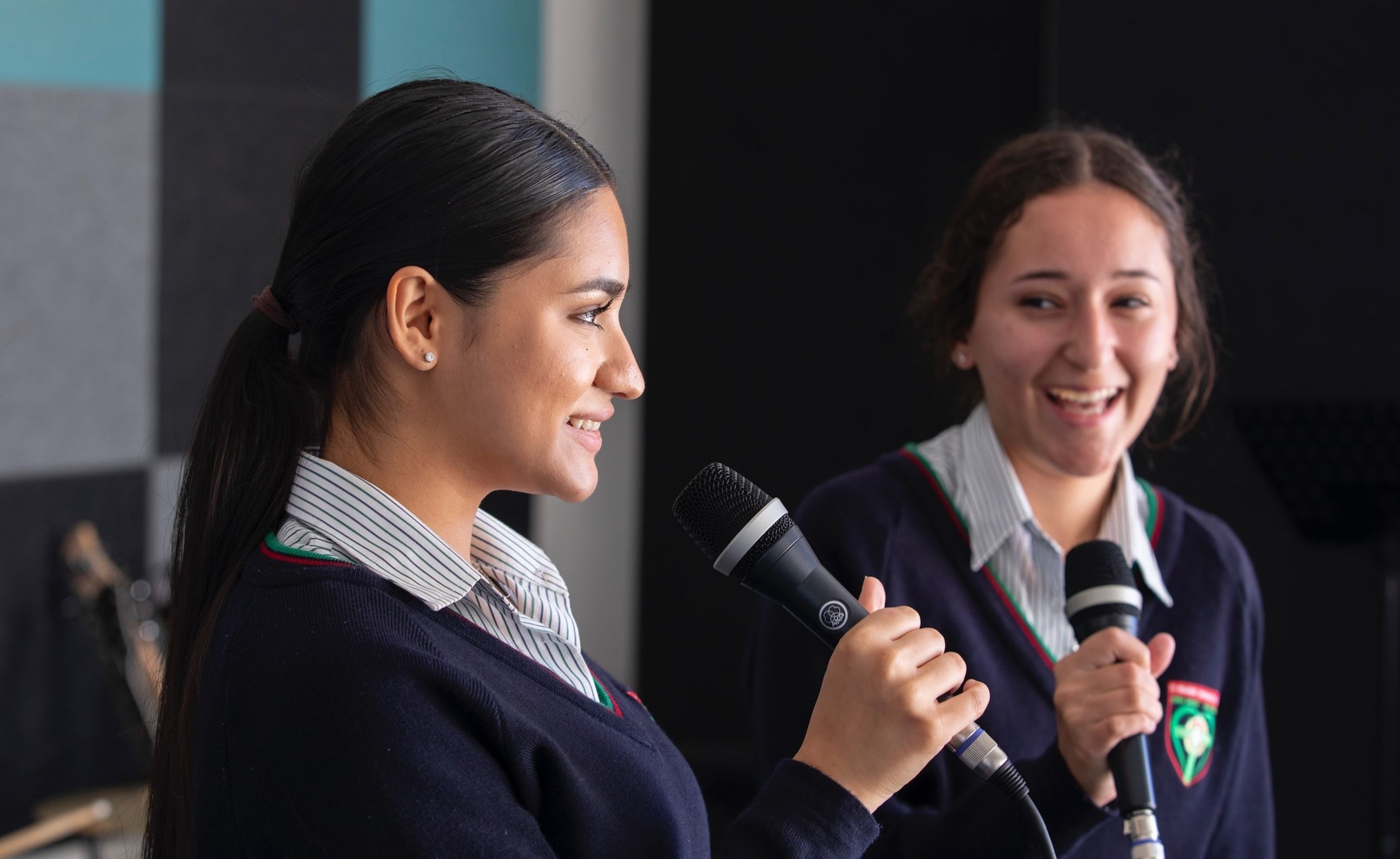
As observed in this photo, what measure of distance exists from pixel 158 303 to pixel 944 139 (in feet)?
6.67

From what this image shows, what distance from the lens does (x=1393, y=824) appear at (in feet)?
7.57

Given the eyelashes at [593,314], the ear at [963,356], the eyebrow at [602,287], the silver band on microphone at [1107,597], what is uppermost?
the eyebrow at [602,287]

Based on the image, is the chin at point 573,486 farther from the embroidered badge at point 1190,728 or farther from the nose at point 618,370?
the embroidered badge at point 1190,728

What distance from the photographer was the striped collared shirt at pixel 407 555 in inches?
38.1

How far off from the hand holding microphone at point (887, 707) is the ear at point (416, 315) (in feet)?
1.29

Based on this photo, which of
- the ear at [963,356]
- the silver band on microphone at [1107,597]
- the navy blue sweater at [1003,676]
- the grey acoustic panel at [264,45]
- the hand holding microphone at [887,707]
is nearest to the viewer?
the hand holding microphone at [887,707]

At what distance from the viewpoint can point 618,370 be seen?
1042 millimetres

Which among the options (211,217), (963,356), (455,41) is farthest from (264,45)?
(963,356)

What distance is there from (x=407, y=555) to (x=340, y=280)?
229 mm

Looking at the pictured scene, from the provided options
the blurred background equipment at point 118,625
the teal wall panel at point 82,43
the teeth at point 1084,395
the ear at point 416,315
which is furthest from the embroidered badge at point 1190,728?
the teal wall panel at point 82,43

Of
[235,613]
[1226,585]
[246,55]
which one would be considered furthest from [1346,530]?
[246,55]

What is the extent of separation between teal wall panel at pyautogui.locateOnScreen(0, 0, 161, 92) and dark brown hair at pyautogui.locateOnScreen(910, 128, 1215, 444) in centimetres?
198

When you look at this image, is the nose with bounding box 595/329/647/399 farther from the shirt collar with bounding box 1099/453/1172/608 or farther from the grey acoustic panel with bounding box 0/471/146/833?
the grey acoustic panel with bounding box 0/471/146/833

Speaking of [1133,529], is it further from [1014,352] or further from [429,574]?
[429,574]
